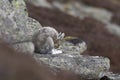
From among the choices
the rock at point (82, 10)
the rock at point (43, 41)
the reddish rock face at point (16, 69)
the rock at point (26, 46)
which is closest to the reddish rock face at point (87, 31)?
the rock at point (82, 10)

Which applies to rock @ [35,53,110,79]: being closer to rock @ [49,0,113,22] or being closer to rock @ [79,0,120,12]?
rock @ [49,0,113,22]

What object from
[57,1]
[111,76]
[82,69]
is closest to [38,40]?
[82,69]

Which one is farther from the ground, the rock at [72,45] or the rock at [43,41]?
the rock at [72,45]

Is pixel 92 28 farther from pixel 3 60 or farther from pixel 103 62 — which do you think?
pixel 3 60

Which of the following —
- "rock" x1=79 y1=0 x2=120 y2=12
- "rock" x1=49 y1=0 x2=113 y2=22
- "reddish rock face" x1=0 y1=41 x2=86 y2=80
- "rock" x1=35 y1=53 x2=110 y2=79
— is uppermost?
"rock" x1=79 y1=0 x2=120 y2=12

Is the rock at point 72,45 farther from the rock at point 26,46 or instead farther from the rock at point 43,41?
the rock at point 26,46

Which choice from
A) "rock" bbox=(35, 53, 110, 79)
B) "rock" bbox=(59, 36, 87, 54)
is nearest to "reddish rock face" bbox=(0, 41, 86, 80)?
"rock" bbox=(35, 53, 110, 79)
